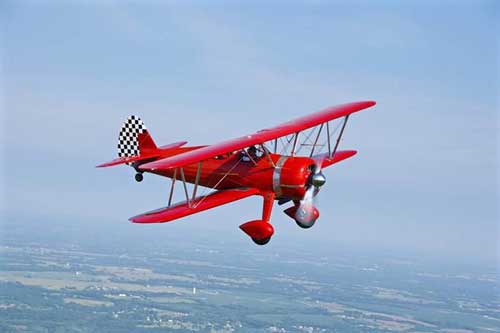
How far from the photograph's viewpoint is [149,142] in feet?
82.0

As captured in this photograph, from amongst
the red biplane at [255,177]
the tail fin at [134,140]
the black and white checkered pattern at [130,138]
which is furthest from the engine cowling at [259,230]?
the black and white checkered pattern at [130,138]

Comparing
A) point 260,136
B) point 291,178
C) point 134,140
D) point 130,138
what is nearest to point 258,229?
point 291,178

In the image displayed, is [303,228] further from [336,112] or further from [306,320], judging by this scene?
[306,320]

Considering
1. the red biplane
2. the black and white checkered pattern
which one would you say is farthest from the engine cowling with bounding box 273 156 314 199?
the black and white checkered pattern

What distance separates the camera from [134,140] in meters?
25.5

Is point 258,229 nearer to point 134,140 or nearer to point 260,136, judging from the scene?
point 260,136

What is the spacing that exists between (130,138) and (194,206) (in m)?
7.65

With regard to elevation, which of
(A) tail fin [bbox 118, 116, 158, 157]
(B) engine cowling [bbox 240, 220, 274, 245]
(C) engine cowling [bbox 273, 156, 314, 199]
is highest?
(A) tail fin [bbox 118, 116, 158, 157]

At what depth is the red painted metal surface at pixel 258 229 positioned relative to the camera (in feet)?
61.0

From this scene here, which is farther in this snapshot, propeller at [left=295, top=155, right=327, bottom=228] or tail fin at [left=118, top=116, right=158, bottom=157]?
tail fin at [left=118, top=116, right=158, bottom=157]

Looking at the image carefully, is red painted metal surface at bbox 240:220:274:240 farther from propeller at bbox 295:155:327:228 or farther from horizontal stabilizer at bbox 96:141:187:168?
horizontal stabilizer at bbox 96:141:187:168

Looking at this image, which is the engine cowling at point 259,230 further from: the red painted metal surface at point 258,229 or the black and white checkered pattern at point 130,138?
the black and white checkered pattern at point 130,138

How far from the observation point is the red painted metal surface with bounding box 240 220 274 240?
61.0 feet

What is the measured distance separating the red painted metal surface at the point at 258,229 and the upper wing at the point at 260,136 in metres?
2.19
